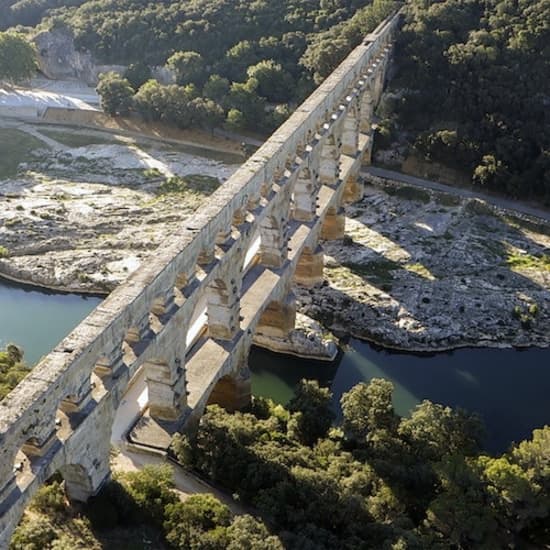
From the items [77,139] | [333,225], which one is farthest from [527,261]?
[77,139]

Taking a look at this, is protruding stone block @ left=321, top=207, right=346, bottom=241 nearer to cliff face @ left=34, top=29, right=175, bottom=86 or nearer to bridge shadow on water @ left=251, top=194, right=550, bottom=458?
bridge shadow on water @ left=251, top=194, right=550, bottom=458

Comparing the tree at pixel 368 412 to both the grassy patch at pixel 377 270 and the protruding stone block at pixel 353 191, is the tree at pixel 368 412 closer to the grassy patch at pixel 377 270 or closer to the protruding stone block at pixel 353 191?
the grassy patch at pixel 377 270

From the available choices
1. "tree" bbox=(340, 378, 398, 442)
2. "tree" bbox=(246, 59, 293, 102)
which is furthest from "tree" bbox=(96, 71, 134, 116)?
"tree" bbox=(340, 378, 398, 442)

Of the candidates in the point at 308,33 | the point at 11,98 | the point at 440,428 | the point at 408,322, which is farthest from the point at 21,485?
the point at 11,98

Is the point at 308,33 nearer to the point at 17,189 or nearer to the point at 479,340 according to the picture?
the point at 17,189

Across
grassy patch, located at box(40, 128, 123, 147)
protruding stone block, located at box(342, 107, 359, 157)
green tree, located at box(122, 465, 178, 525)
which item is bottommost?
green tree, located at box(122, 465, 178, 525)

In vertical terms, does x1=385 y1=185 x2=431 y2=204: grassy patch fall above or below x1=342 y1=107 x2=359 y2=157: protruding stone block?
below

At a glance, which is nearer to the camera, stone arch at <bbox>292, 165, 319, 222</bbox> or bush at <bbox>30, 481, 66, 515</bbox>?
bush at <bbox>30, 481, 66, 515</bbox>
